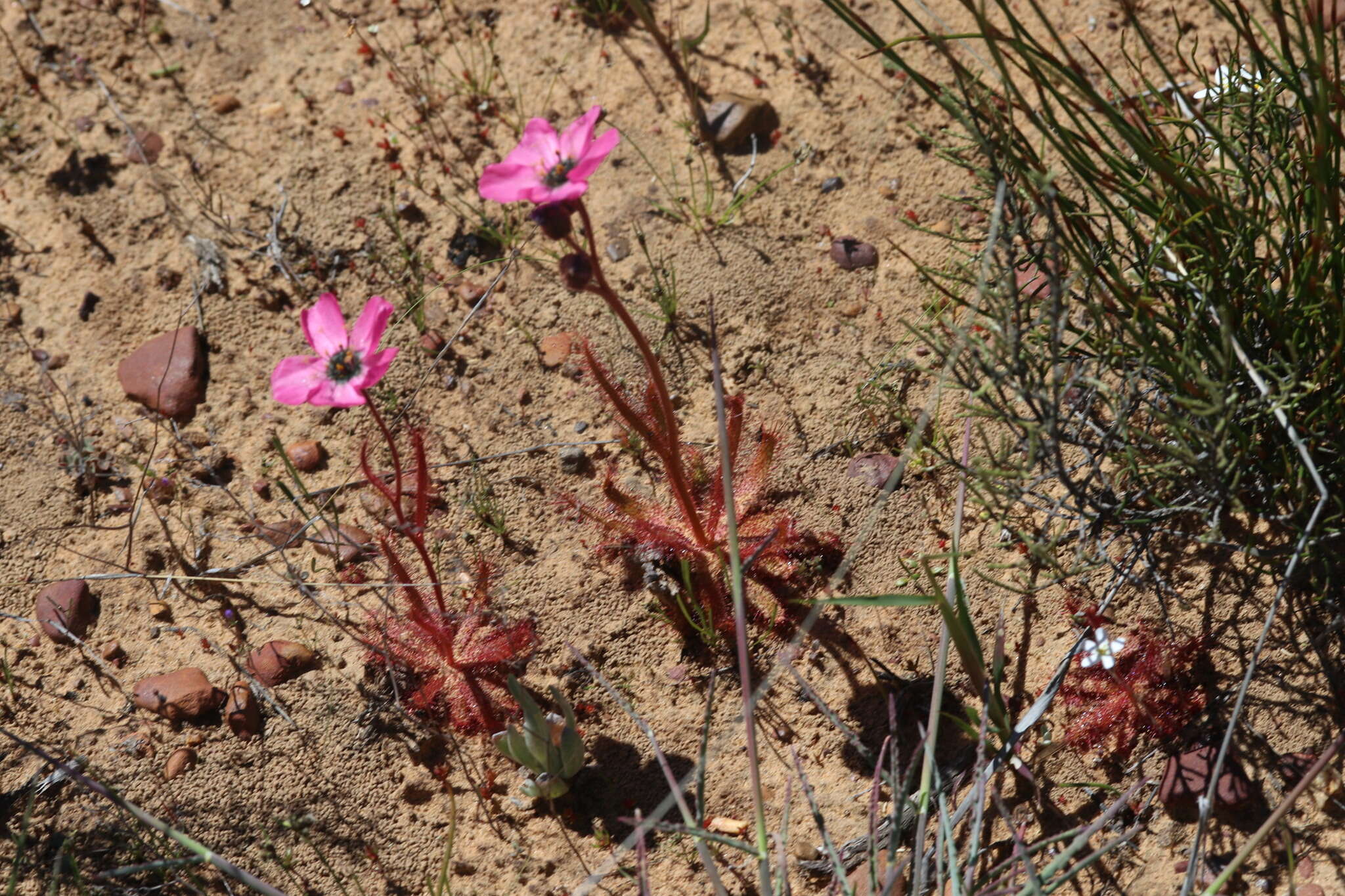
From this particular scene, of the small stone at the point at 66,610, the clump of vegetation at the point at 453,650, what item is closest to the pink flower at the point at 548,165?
the clump of vegetation at the point at 453,650

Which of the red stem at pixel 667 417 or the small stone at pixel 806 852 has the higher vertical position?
the red stem at pixel 667 417

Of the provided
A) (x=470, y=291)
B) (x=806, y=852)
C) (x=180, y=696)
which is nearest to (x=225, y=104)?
(x=470, y=291)

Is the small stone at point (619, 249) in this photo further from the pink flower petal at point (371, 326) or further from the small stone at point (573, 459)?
the pink flower petal at point (371, 326)

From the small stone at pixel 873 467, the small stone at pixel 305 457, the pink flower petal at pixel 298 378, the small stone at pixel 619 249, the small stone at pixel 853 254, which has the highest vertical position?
the small stone at pixel 853 254

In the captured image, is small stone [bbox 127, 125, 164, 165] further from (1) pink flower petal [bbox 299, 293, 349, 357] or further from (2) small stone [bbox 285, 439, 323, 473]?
(1) pink flower petal [bbox 299, 293, 349, 357]

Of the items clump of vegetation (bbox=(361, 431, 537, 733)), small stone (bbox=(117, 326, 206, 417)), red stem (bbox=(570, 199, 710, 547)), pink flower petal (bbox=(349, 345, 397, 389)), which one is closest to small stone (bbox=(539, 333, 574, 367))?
red stem (bbox=(570, 199, 710, 547))

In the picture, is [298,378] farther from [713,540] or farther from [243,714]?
[713,540]
